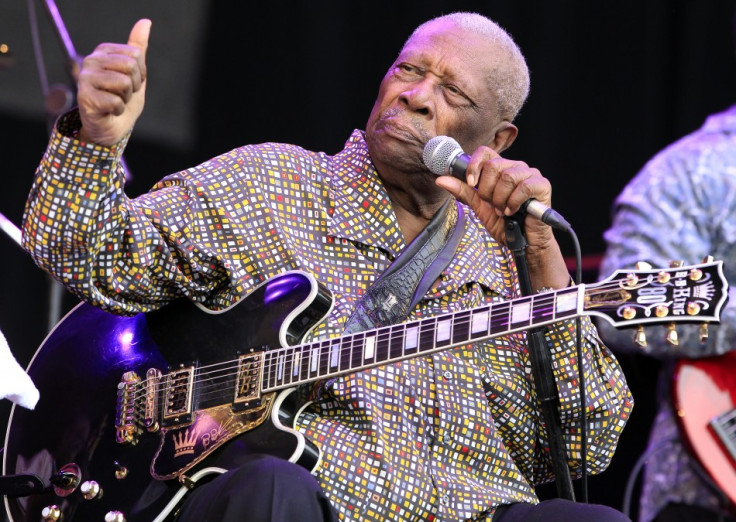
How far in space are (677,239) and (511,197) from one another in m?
1.33

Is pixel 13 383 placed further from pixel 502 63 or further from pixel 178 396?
pixel 502 63

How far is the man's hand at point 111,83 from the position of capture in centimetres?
207

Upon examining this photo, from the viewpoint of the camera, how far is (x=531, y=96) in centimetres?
441

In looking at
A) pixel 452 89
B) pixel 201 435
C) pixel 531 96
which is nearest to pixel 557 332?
pixel 452 89

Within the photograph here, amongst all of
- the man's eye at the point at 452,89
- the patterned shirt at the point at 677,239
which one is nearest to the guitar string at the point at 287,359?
the man's eye at the point at 452,89

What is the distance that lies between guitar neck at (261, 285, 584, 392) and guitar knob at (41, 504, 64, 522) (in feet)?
1.64

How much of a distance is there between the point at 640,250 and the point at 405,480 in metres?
1.31

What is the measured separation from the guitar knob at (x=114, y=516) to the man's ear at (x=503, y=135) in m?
1.42

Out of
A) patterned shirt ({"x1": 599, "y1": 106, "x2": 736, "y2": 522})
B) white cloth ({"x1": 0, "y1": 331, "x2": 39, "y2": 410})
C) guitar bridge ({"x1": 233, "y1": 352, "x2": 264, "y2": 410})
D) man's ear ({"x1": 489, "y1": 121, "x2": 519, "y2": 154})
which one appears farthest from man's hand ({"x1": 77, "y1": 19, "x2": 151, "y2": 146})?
patterned shirt ({"x1": 599, "y1": 106, "x2": 736, "y2": 522})

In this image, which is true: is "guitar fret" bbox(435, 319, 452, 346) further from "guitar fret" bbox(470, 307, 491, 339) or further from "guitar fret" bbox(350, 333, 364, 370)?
"guitar fret" bbox(350, 333, 364, 370)

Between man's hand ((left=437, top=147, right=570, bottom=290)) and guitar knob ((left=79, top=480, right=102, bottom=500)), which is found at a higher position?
man's hand ((left=437, top=147, right=570, bottom=290))

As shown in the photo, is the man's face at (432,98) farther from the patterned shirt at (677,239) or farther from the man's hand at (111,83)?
the man's hand at (111,83)

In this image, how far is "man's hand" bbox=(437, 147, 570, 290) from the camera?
2.25m

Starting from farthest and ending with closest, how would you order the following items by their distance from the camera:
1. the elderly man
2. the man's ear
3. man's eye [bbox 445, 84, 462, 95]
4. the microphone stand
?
the man's ear < man's eye [bbox 445, 84, 462, 95] < the microphone stand < the elderly man
